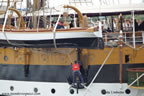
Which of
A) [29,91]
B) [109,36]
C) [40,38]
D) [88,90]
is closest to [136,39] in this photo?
[109,36]

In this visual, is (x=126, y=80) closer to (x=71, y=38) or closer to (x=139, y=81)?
(x=139, y=81)

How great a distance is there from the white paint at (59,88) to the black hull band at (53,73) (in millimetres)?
162

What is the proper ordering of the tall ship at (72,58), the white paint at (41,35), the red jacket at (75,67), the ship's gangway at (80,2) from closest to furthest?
the white paint at (41,35), the tall ship at (72,58), the red jacket at (75,67), the ship's gangway at (80,2)

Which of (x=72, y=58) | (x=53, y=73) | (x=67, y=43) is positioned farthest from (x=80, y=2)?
(x=67, y=43)

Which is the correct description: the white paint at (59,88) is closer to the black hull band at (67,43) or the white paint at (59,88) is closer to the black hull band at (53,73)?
the black hull band at (53,73)

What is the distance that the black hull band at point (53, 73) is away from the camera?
44.9 feet

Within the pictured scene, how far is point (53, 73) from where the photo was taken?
47.1ft

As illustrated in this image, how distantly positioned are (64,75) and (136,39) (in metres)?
3.20

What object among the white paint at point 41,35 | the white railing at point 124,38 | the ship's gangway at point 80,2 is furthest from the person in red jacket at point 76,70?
the ship's gangway at point 80,2

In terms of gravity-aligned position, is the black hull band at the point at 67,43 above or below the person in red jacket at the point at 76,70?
above

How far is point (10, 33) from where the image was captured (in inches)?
527

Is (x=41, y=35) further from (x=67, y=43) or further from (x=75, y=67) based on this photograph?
(x=75, y=67)

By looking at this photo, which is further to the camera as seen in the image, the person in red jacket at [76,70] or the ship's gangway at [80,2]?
the ship's gangway at [80,2]

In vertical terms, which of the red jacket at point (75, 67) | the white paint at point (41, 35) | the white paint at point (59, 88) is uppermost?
the white paint at point (41, 35)
